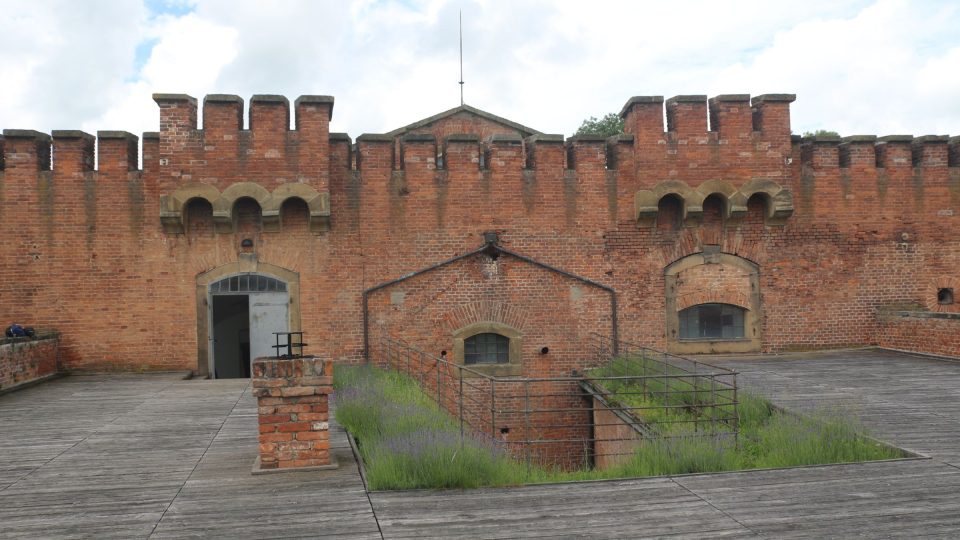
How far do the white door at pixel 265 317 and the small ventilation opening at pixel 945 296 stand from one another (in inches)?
553

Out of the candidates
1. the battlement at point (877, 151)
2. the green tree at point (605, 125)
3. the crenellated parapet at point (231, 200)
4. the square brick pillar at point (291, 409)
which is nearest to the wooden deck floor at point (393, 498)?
the square brick pillar at point (291, 409)

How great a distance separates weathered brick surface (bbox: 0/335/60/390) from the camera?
1145cm

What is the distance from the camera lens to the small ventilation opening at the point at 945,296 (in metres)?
15.5

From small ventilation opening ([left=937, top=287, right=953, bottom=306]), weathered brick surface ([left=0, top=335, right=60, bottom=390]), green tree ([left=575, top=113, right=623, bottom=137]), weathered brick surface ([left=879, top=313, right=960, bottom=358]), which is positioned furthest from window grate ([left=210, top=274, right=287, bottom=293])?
green tree ([left=575, top=113, right=623, bottom=137])

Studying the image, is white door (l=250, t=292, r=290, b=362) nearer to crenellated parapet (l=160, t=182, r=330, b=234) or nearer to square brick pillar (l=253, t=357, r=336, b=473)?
crenellated parapet (l=160, t=182, r=330, b=234)

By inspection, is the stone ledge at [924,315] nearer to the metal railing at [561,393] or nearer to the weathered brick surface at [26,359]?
the metal railing at [561,393]

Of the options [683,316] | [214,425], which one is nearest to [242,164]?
[214,425]

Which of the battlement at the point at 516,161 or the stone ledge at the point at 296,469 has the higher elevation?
the battlement at the point at 516,161

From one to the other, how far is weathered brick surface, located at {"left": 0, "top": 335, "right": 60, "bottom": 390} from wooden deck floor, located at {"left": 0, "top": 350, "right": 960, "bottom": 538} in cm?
361

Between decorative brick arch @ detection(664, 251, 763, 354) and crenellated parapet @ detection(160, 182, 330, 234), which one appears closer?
crenellated parapet @ detection(160, 182, 330, 234)

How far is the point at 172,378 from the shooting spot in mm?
12930

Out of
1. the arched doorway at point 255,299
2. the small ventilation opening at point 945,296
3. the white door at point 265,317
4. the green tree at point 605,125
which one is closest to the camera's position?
the arched doorway at point 255,299

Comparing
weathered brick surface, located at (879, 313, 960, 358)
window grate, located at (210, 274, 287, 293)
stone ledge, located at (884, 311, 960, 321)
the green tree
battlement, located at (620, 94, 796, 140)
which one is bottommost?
weathered brick surface, located at (879, 313, 960, 358)

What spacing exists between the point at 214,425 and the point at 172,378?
504cm
